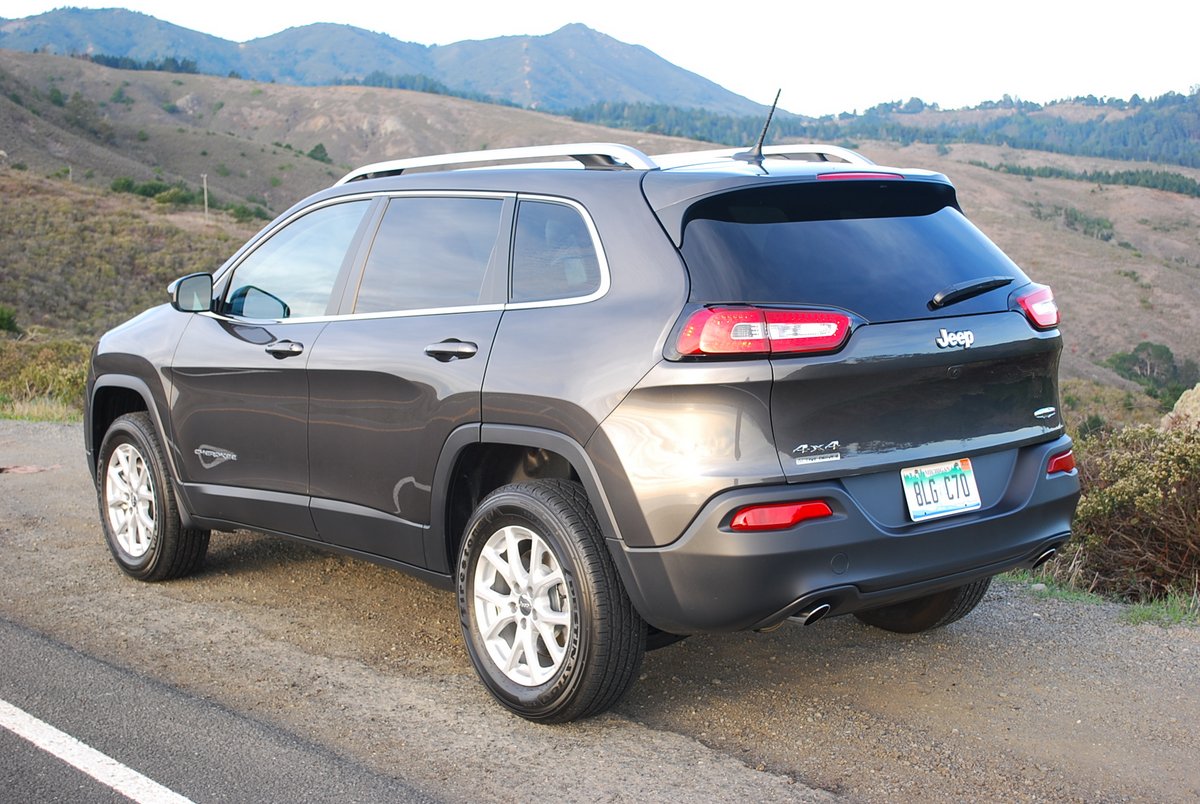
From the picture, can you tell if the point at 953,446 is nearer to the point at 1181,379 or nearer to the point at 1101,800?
the point at 1101,800

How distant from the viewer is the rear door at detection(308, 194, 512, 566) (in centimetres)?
427

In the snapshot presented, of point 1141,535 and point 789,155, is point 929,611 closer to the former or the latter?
point 789,155

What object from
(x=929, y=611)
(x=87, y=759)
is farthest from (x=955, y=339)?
(x=87, y=759)

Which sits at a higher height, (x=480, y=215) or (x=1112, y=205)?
(x=480, y=215)

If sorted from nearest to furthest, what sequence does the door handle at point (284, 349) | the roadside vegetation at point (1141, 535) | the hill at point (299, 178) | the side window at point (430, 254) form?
the side window at point (430, 254)
the door handle at point (284, 349)
the roadside vegetation at point (1141, 535)
the hill at point (299, 178)

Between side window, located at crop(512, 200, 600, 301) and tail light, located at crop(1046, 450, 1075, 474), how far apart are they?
1.65m

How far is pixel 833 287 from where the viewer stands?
368 centimetres

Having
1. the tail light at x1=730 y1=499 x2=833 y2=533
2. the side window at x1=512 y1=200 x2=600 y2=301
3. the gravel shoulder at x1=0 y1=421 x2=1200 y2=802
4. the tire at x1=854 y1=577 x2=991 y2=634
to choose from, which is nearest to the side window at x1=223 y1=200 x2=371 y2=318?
the side window at x1=512 y1=200 x2=600 y2=301

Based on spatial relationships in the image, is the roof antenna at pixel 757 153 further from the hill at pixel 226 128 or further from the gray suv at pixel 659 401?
the hill at pixel 226 128

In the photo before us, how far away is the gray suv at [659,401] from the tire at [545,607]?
10 mm

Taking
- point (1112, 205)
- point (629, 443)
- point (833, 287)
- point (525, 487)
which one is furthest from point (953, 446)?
point (1112, 205)

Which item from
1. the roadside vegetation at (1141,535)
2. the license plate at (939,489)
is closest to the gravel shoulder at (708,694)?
the license plate at (939,489)

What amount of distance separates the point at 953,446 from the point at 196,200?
73244mm

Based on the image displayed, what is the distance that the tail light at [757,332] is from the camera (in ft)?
11.5
